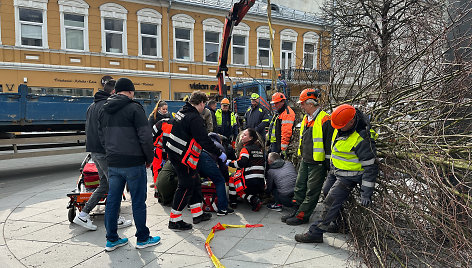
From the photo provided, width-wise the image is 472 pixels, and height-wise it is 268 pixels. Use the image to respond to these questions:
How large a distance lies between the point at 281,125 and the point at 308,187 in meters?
1.80

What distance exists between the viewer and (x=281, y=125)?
229 inches

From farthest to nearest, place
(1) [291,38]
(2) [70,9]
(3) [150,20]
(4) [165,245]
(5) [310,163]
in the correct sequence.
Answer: (1) [291,38], (3) [150,20], (2) [70,9], (5) [310,163], (4) [165,245]

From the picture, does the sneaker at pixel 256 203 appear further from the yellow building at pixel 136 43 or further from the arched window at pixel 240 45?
the arched window at pixel 240 45

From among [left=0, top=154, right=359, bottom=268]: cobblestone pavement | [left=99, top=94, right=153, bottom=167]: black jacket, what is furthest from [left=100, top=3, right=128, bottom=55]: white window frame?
[left=99, top=94, right=153, bottom=167]: black jacket

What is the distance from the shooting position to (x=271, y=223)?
447 cm

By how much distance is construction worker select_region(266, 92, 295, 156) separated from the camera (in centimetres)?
566

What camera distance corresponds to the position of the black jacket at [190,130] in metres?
4.20

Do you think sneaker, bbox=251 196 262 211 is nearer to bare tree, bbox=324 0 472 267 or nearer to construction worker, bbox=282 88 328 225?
construction worker, bbox=282 88 328 225

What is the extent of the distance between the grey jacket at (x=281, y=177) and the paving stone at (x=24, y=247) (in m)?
3.09

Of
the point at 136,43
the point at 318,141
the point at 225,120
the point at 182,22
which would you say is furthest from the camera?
the point at 182,22

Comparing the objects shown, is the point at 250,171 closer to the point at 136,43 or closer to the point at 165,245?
the point at 165,245

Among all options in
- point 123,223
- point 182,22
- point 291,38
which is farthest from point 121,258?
point 291,38

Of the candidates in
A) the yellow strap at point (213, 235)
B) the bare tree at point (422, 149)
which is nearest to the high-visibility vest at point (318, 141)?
the bare tree at point (422, 149)

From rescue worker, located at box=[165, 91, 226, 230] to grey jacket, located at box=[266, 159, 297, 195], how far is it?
1177mm
